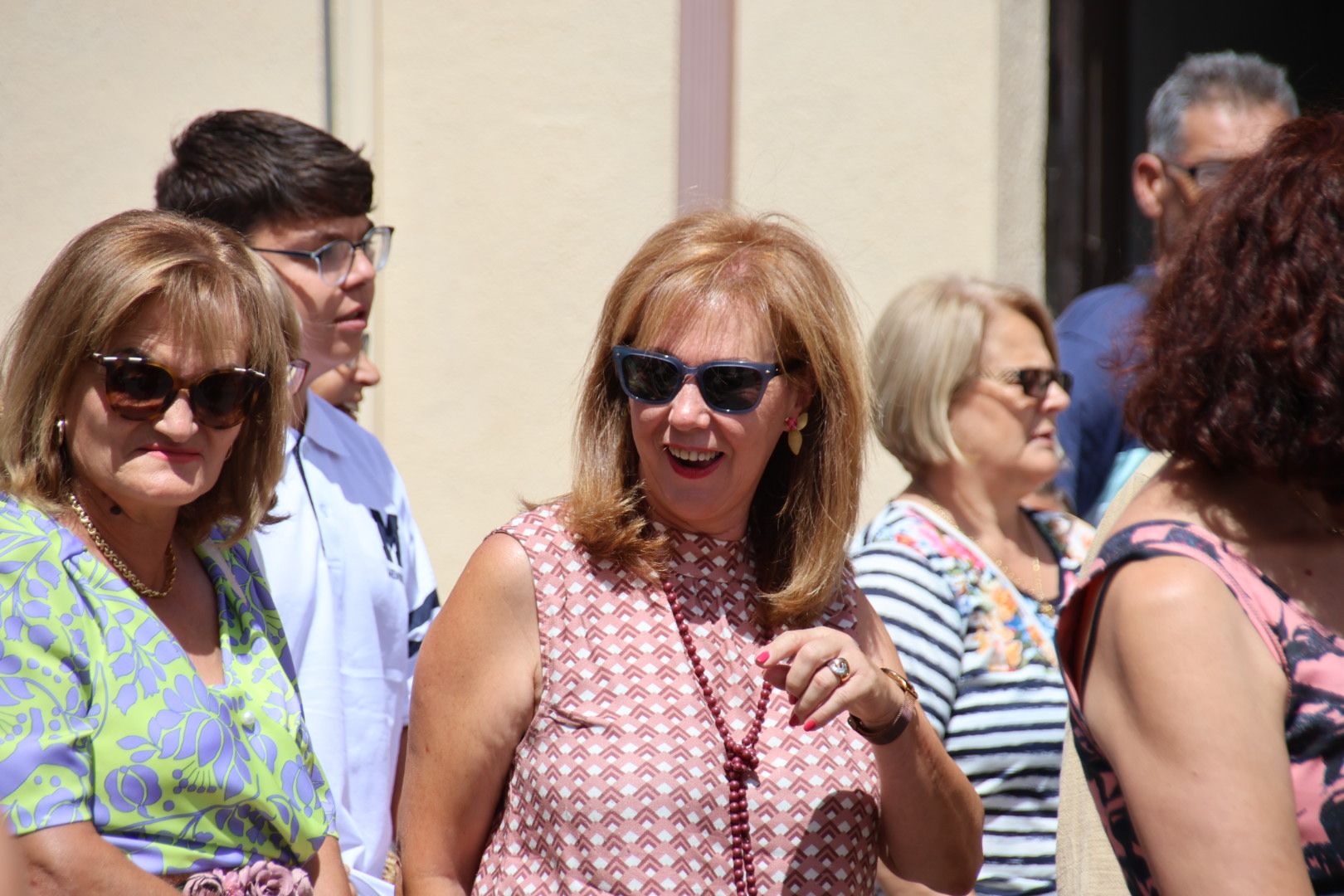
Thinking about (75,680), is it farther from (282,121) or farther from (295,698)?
(282,121)

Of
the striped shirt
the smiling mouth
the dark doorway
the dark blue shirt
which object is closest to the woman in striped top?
the striped shirt

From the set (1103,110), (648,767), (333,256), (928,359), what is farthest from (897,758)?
(1103,110)

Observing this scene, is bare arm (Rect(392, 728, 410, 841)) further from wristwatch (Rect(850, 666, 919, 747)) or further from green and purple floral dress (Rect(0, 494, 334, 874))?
wristwatch (Rect(850, 666, 919, 747))

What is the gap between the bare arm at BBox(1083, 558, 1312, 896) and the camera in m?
1.54

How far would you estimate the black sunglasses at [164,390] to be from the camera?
7.02 feet

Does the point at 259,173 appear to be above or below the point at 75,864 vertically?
above

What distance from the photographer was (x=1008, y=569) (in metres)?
3.35

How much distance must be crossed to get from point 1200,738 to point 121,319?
1.57 metres

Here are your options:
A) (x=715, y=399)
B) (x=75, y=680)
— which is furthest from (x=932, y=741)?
(x=75, y=680)

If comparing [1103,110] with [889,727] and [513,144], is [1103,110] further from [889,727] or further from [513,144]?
[889,727]

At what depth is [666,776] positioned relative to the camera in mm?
2104

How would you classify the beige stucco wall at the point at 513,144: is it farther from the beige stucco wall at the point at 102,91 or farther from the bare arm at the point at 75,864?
the bare arm at the point at 75,864

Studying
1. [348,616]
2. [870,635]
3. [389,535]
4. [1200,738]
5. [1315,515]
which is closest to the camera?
[1200,738]

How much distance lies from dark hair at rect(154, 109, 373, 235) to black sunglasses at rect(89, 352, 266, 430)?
35.9 inches
